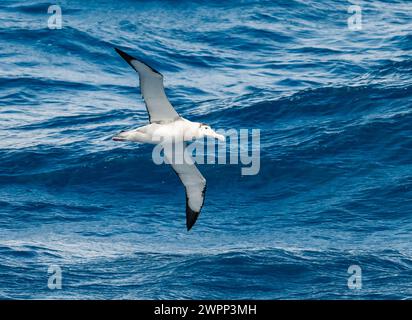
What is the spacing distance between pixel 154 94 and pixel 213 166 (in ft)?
31.9

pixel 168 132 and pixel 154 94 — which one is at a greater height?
pixel 154 94

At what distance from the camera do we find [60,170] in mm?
32250

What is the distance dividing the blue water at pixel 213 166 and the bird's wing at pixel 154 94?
18.0 ft

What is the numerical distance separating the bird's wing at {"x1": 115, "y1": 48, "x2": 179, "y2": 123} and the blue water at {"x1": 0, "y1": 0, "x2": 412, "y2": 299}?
548 centimetres

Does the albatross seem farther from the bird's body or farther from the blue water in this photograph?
the blue water

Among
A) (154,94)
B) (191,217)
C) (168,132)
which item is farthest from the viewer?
(191,217)

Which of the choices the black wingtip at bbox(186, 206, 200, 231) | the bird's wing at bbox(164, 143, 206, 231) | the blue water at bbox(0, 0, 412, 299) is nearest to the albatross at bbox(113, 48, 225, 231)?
the bird's wing at bbox(164, 143, 206, 231)

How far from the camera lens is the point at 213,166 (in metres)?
32.3

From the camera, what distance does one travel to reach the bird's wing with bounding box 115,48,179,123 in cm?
2208

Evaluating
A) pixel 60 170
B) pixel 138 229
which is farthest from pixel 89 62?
pixel 138 229

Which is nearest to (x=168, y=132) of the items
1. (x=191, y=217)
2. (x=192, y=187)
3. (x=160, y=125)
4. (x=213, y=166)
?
(x=160, y=125)

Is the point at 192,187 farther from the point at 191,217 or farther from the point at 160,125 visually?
the point at 160,125

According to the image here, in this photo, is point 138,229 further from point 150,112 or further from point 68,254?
point 150,112

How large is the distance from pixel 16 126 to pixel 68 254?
309 inches
